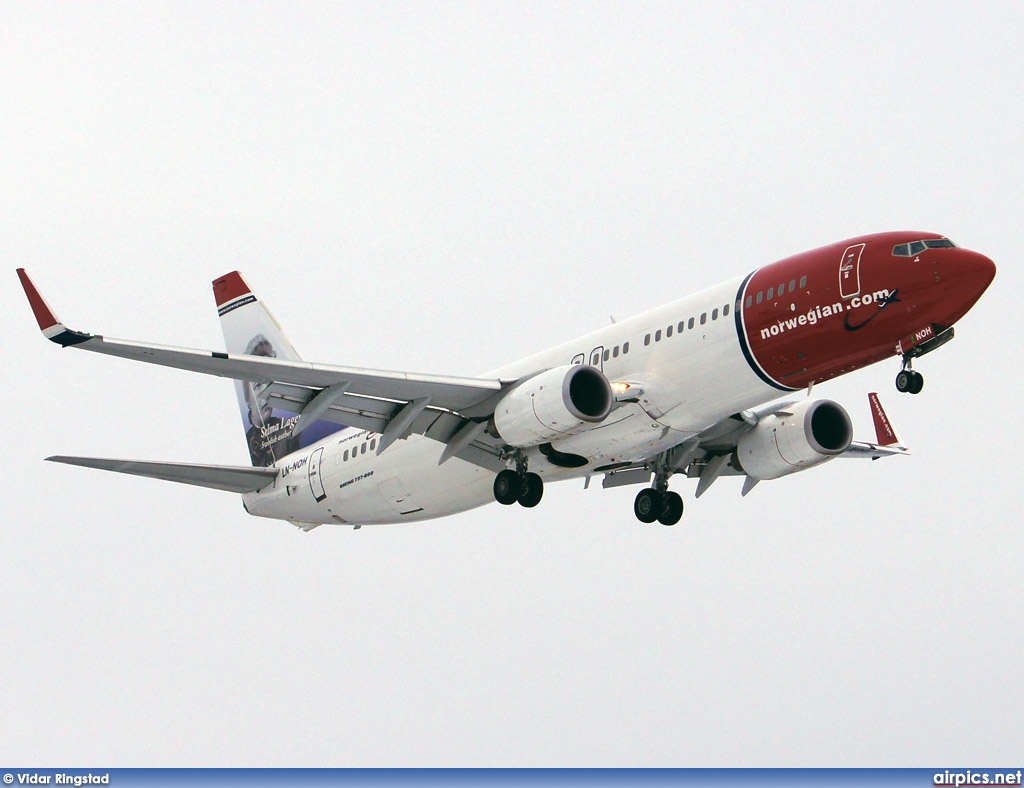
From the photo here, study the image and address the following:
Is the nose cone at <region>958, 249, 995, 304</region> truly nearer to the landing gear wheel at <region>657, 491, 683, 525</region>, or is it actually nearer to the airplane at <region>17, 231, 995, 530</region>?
the airplane at <region>17, 231, 995, 530</region>

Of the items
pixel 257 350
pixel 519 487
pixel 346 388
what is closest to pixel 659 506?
pixel 519 487

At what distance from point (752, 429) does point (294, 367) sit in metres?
13.0

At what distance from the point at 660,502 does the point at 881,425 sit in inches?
303

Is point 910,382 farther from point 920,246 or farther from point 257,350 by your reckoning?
point 257,350

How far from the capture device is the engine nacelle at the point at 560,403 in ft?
108

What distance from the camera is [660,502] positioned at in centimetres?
3891

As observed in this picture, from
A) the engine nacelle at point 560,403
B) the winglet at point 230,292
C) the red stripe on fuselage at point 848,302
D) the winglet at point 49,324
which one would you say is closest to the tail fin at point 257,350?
the winglet at point 230,292

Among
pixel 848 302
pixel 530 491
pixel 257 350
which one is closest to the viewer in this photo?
pixel 848 302

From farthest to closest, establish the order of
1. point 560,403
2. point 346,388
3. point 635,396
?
point 635,396 → point 346,388 → point 560,403

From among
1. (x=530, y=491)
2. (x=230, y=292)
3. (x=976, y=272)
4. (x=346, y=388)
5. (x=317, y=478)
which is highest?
(x=230, y=292)

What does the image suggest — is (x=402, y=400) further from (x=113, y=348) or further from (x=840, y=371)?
(x=840, y=371)

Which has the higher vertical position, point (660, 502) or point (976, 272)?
point (976, 272)

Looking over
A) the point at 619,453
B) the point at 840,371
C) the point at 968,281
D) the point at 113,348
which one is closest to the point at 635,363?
the point at 619,453

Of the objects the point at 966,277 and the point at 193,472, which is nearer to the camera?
the point at 966,277
